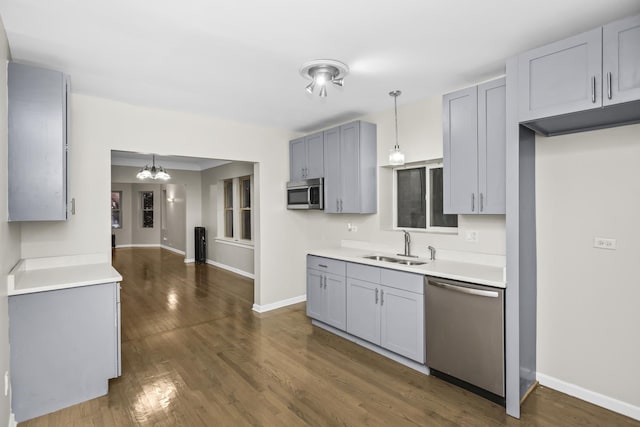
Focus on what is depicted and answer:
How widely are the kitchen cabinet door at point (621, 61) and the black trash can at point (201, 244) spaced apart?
837 centimetres

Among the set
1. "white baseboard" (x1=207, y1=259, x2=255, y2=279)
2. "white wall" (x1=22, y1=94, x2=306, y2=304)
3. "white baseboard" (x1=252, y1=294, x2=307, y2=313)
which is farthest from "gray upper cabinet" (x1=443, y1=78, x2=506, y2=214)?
"white baseboard" (x1=207, y1=259, x2=255, y2=279)

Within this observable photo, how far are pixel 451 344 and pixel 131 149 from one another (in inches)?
145

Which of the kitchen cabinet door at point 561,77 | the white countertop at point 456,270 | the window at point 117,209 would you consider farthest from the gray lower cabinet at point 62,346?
the window at point 117,209

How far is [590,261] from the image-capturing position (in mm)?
2551

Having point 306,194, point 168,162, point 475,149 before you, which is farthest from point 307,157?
point 168,162

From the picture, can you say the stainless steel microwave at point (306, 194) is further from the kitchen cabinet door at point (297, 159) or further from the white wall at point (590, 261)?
the white wall at point (590, 261)

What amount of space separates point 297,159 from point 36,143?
2.97 metres

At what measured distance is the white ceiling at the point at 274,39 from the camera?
1.99 metres

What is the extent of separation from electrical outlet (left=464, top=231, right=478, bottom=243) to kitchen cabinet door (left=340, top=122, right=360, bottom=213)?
123 cm

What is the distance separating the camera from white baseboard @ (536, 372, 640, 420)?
7.73 ft

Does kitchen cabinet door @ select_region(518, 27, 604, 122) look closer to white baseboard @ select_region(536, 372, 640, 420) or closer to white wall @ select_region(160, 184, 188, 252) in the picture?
white baseboard @ select_region(536, 372, 640, 420)

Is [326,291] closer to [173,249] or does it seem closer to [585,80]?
[585,80]

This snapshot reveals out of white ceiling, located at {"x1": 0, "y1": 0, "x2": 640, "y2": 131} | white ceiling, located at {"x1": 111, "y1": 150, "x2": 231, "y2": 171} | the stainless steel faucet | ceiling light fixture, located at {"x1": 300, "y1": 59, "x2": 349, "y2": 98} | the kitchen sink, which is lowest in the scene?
the kitchen sink

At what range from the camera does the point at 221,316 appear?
461 centimetres
